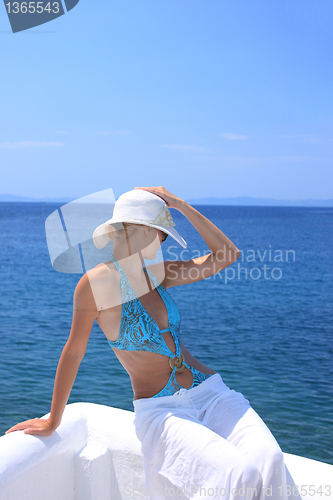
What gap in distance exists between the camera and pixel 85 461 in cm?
240

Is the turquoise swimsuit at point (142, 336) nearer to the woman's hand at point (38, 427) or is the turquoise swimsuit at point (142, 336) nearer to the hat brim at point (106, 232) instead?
the hat brim at point (106, 232)

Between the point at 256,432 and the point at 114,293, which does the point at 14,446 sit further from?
the point at 256,432

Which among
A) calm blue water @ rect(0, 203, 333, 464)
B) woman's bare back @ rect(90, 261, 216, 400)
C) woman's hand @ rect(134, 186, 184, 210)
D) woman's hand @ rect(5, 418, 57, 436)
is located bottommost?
calm blue water @ rect(0, 203, 333, 464)

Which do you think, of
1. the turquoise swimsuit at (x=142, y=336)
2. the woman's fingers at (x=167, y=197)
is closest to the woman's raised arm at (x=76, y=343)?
the turquoise swimsuit at (x=142, y=336)

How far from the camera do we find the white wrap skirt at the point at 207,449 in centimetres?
182

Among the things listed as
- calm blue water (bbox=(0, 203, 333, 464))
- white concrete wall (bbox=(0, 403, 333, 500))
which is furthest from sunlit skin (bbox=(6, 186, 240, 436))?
calm blue water (bbox=(0, 203, 333, 464))

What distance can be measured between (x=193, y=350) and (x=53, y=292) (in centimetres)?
1365

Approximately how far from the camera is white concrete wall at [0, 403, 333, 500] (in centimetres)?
210

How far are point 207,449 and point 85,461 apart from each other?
2.77ft

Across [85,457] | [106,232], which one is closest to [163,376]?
[85,457]

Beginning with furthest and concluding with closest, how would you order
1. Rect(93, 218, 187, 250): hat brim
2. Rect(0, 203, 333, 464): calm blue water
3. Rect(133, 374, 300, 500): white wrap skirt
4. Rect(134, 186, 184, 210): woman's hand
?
1. Rect(0, 203, 333, 464): calm blue water
2. Rect(134, 186, 184, 210): woman's hand
3. Rect(93, 218, 187, 250): hat brim
4. Rect(133, 374, 300, 500): white wrap skirt

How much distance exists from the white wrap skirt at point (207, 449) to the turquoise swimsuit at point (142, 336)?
74 millimetres

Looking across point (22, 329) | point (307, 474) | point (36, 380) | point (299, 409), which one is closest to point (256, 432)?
point (307, 474)

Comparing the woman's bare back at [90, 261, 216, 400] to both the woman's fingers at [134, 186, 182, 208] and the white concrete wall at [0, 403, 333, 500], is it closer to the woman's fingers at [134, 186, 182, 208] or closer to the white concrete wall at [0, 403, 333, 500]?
the white concrete wall at [0, 403, 333, 500]
